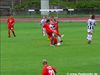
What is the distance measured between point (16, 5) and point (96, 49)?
67.6 m

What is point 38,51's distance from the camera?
27.7 m

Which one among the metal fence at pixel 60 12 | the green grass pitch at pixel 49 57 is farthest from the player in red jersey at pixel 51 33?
the metal fence at pixel 60 12

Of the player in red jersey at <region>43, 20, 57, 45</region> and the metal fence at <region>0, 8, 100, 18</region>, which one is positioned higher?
the player in red jersey at <region>43, 20, 57, 45</region>

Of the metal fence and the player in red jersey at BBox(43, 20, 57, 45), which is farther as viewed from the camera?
the metal fence

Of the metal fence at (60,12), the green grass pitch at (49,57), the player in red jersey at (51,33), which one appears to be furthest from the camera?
the metal fence at (60,12)

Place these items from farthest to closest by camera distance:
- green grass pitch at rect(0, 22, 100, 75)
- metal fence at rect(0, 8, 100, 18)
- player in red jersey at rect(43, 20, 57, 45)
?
metal fence at rect(0, 8, 100, 18) < player in red jersey at rect(43, 20, 57, 45) < green grass pitch at rect(0, 22, 100, 75)

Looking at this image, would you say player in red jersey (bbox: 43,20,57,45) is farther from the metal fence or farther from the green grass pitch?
the metal fence

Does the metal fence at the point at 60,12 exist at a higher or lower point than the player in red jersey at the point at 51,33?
lower

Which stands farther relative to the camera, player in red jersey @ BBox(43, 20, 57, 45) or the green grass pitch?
player in red jersey @ BBox(43, 20, 57, 45)

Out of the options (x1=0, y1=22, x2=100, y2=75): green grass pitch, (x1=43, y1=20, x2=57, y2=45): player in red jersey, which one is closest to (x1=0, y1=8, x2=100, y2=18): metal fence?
(x1=43, y1=20, x2=57, y2=45): player in red jersey

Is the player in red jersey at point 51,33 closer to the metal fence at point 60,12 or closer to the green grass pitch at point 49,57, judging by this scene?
the green grass pitch at point 49,57

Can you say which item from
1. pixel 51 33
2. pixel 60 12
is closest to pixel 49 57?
pixel 51 33

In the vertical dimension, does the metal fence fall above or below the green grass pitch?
below

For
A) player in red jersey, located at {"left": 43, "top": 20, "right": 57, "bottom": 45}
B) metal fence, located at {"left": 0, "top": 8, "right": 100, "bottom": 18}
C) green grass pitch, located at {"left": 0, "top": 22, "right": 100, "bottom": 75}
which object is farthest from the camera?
metal fence, located at {"left": 0, "top": 8, "right": 100, "bottom": 18}
